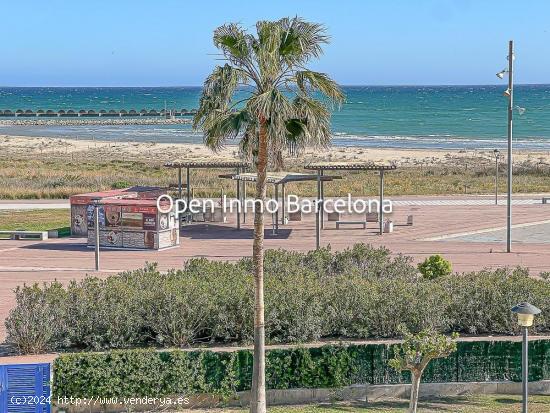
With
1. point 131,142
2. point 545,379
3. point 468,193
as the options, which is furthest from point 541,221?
point 131,142

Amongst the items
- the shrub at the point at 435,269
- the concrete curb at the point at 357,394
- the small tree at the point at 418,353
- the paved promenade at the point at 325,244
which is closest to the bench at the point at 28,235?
the paved promenade at the point at 325,244

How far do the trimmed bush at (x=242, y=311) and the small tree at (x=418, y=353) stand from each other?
11.0 feet

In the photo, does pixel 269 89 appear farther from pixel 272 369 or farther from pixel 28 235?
pixel 28 235

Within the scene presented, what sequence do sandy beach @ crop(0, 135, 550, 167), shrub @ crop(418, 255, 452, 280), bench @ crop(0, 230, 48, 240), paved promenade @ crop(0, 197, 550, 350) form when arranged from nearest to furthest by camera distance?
shrub @ crop(418, 255, 452, 280)
paved promenade @ crop(0, 197, 550, 350)
bench @ crop(0, 230, 48, 240)
sandy beach @ crop(0, 135, 550, 167)

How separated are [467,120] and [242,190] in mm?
108068

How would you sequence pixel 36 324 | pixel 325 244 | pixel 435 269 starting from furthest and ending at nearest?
pixel 325 244 < pixel 435 269 < pixel 36 324

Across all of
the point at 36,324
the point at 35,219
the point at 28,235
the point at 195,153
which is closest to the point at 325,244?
the point at 28,235

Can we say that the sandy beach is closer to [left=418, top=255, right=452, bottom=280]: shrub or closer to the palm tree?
[left=418, top=255, right=452, bottom=280]: shrub

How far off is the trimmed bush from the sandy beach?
53.0 metres

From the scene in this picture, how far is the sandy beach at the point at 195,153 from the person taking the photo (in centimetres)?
8062

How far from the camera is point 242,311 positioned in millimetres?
20094

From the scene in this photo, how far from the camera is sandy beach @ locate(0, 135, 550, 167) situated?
8062cm

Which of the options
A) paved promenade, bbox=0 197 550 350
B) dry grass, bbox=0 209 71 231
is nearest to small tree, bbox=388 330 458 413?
paved promenade, bbox=0 197 550 350

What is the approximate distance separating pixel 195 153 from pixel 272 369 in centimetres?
7093
